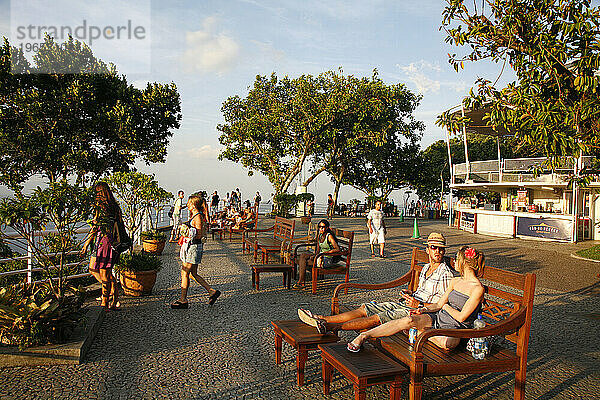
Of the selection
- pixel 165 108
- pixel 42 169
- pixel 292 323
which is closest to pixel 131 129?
pixel 165 108

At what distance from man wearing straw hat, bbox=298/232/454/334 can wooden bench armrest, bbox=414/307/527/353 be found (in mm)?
904

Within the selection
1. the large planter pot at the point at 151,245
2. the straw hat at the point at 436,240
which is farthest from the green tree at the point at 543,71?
the large planter pot at the point at 151,245

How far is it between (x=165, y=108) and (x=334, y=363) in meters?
20.5

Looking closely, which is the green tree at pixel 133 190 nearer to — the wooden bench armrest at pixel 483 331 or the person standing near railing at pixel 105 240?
the person standing near railing at pixel 105 240

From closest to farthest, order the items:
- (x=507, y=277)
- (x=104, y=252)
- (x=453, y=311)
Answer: (x=507, y=277), (x=453, y=311), (x=104, y=252)

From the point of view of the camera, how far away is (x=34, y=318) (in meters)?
4.51

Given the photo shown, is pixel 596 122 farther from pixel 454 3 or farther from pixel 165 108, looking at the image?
pixel 165 108

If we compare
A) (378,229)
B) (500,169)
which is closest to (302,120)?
(500,169)

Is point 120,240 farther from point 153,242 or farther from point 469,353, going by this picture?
point 153,242

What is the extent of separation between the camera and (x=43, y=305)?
181 inches

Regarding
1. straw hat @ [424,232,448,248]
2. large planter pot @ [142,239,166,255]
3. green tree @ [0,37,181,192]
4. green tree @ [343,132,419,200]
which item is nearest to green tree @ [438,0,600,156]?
straw hat @ [424,232,448,248]

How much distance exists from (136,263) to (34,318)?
9.19ft

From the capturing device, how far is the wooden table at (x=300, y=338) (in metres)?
4.04

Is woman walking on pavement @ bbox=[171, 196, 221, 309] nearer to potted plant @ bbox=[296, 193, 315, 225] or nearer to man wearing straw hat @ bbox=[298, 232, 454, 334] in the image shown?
man wearing straw hat @ bbox=[298, 232, 454, 334]
